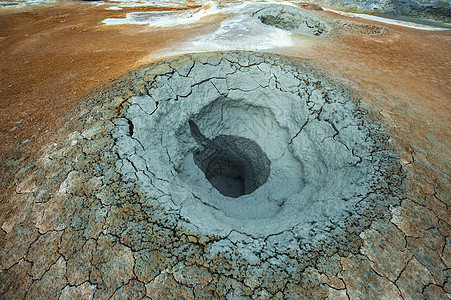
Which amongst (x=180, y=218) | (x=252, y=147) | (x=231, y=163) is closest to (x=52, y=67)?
(x=231, y=163)

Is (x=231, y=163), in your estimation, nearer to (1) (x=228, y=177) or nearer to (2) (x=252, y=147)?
(1) (x=228, y=177)

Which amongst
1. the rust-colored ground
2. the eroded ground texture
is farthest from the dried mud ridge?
the rust-colored ground

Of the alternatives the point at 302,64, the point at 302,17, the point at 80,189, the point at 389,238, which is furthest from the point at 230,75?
the point at 302,17

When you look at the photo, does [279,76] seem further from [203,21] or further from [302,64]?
[203,21]

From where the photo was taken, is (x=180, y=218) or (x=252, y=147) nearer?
(x=180, y=218)

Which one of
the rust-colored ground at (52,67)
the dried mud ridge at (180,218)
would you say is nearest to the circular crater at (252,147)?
the dried mud ridge at (180,218)

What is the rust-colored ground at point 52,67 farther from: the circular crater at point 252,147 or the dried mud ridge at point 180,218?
the circular crater at point 252,147

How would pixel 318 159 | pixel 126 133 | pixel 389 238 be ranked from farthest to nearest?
pixel 318 159 → pixel 126 133 → pixel 389 238
